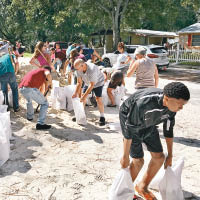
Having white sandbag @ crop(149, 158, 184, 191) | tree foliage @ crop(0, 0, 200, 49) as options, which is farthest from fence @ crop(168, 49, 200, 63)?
white sandbag @ crop(149, 158, 184, 191)

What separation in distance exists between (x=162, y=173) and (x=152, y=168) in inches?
14.0

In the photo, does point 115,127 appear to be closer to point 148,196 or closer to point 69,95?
point 69,95

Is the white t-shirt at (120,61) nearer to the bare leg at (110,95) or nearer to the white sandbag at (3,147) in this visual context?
the bare leg at (110,95)

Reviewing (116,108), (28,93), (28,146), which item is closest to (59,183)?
(28,146)

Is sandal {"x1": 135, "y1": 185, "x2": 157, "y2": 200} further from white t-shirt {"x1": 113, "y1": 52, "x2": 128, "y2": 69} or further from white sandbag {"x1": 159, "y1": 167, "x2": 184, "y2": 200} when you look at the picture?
white t-shirt {"x1": 113, "y1": 52, "x2": 128, "y2": 69}

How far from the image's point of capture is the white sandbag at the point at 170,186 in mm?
2885

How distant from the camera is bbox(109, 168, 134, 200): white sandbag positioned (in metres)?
2.77

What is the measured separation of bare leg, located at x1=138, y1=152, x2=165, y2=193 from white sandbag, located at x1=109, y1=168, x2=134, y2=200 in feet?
0.90

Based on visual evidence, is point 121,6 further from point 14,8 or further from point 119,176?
point 14,8

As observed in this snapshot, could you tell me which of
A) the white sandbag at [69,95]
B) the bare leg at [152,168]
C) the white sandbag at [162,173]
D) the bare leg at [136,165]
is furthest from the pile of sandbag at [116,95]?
the bare leg at [136,165]

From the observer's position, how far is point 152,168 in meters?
2.91

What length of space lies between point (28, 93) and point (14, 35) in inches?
1427

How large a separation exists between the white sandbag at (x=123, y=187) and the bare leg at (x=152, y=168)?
27 cm

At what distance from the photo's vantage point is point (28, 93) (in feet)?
17.7
